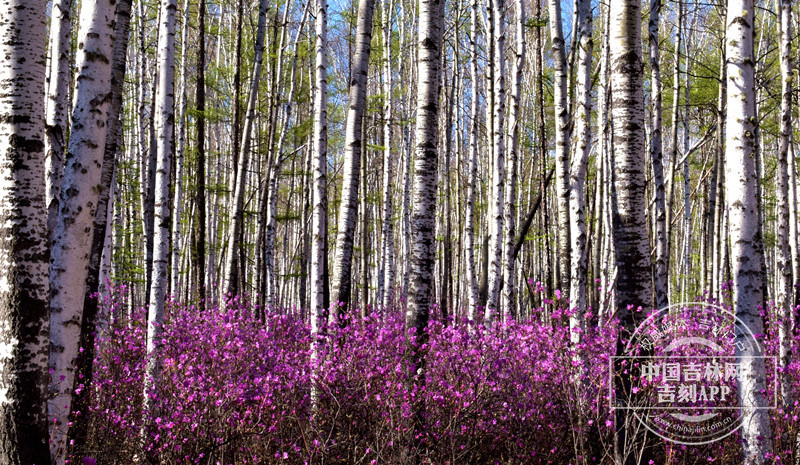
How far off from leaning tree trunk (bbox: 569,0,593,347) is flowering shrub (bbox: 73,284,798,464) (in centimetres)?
89

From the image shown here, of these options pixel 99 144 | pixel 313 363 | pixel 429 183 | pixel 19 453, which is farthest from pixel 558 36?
pixel 19 453

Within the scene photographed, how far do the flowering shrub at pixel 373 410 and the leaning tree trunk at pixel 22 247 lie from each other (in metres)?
1.22

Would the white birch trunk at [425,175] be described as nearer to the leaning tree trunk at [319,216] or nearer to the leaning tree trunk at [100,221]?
the leaning tree trunk at [319,216]

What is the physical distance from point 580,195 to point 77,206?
496 centimetres

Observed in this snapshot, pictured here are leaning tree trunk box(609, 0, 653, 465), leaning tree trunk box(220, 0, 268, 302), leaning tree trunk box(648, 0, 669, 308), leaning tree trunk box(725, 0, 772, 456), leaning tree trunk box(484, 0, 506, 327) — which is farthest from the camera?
leaning tree trunk box(220, 0, 268, 302)

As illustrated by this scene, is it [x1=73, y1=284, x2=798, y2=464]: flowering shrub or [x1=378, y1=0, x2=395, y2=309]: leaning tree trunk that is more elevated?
[x1=378, y1=0, x2=395, y2=309]: leaning tree trunk

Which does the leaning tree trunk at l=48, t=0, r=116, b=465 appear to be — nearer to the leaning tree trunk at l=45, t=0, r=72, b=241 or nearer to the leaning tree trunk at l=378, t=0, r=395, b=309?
the leaning tree trunk at l=45, t=0, r=72, b=241

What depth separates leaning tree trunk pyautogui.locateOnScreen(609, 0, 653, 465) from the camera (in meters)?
3.91

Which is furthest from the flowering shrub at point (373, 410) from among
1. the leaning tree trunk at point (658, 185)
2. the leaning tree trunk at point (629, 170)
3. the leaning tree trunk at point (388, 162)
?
the leaning tree trunk at point (388, 162)

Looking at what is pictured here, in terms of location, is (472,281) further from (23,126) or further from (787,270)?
(23,126)

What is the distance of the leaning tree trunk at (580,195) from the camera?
19.9ft

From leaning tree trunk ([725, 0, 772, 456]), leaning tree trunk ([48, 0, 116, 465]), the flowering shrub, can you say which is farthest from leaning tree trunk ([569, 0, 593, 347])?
leaning tree trunk ([48, 0, 116, 465])

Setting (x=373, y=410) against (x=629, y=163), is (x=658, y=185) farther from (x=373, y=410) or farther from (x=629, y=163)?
(x=373, y=410)

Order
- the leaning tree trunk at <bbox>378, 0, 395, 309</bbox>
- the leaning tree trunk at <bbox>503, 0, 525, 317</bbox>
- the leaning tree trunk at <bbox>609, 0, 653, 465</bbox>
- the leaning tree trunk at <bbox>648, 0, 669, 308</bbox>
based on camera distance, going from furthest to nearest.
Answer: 1. the leaning tree trunk at <bbox>378, 0, 395, 309</bbox>
2. the leaning tree trunk at <bbox>503, 0, 525, 317</bbox>
3. the leaning tree trunk at <bbox>648, 0, 669, 308</bbox>
4. the leaning tree trunk at <bbox>609, 0, 653, 465</bbox>
